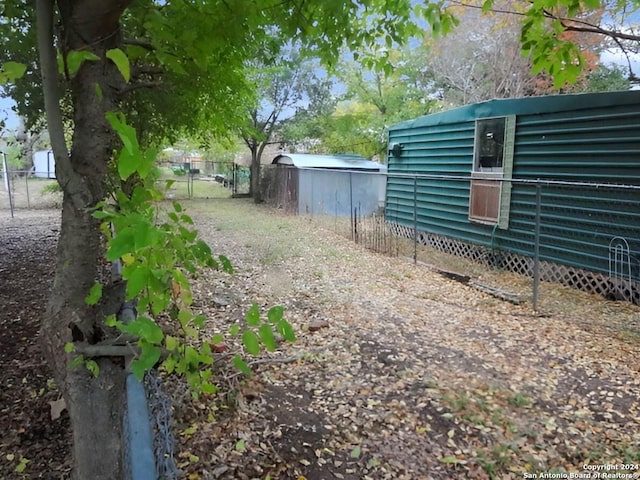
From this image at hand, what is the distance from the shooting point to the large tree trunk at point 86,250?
4.74 feet

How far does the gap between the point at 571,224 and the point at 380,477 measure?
5.58 m

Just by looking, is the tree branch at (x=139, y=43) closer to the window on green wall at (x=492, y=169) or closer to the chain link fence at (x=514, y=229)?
the chain link fence at (x=514, y=229)

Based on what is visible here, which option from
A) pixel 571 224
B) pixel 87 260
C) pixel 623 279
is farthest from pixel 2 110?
pixel 623 279

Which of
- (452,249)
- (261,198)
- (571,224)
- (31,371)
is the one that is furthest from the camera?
(261,198)

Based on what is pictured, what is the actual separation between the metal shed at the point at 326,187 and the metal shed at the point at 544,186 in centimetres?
205

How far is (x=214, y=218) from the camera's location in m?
12.3

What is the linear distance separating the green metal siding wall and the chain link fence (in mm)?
18

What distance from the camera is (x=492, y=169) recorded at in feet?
25.6

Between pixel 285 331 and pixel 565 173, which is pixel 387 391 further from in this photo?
pixel 565 173

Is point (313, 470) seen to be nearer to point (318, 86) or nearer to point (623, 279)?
point (623, 279)

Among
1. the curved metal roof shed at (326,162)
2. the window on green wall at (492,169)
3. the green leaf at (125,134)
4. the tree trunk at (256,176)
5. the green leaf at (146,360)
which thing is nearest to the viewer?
the green leaf at (125,134)

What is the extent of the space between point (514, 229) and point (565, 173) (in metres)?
1.15

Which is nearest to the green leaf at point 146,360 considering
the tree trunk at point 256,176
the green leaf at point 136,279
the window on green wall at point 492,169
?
the green leaf at point 136,279

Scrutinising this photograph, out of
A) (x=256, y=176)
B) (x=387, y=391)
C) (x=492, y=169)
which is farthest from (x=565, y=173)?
(x=256, y=176)
